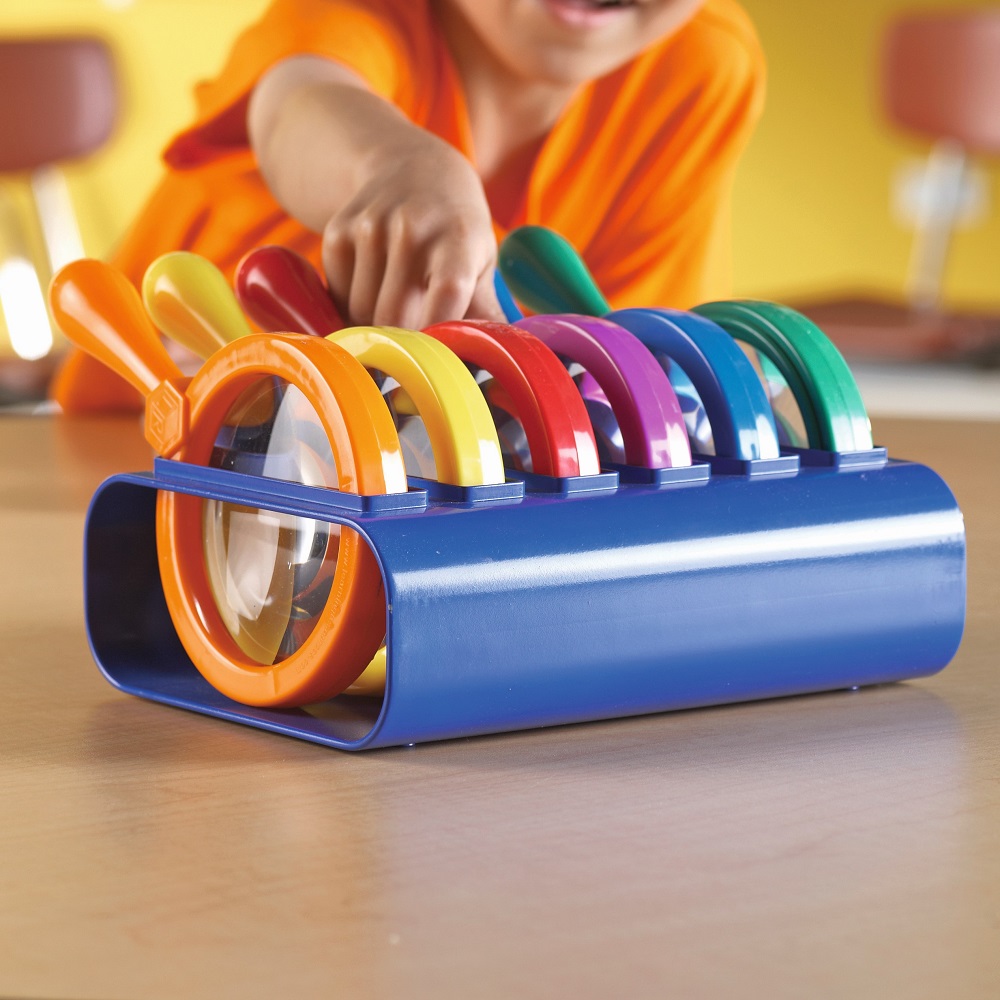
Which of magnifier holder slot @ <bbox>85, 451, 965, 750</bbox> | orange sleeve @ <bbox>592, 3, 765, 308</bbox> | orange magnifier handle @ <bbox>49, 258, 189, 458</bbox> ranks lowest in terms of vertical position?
magnifier holder slot @ <bbox>85, 451, 965, 750</bbox>

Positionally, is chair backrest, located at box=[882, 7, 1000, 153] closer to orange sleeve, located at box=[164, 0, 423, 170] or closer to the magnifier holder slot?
orange sleeve, located at box=[164, 0, 423, 170]

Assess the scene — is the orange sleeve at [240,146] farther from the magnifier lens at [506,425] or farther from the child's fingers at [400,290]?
the magnifier lens at [506,425]

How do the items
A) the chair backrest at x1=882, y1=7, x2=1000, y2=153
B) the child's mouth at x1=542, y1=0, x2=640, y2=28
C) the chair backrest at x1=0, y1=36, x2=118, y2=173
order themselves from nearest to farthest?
the child's mouth at x1=542, y1=0, x2=640, y2=28
the chair backrest at x1=0, y1=36, x2=118, y2=173
the chair backrest at x1=882, y1=7, x2=1000, y2=153

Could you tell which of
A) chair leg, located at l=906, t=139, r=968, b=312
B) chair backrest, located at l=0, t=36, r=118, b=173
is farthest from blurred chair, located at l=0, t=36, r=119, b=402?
chair leg, located at l=906, t=139, r=968, b=312

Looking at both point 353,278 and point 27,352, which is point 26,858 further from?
point 27,352

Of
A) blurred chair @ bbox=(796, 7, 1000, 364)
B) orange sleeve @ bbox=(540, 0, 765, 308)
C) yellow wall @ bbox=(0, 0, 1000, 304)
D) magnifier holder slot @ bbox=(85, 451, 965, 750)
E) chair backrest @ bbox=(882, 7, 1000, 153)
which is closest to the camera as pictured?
magnifier holder slot @ bbox=(85, 451, 965, 750)

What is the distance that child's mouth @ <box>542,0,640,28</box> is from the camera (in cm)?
85

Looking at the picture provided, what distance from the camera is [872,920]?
0.93 ft

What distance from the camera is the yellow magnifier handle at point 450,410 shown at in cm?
38

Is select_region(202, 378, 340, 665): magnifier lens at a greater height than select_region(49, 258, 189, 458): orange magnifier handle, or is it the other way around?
select_region(49, 258, 189, 458): orange magnifier handle

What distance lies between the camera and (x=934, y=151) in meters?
3.38

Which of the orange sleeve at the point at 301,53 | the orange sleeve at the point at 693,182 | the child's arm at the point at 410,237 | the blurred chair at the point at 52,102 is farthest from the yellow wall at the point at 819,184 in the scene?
the child's arm at the point at 410,237

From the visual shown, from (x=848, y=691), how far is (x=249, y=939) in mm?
211

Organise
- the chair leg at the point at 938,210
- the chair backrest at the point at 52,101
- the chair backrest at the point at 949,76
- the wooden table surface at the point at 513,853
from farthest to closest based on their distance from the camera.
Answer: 1. the chair leg at the point at 938,210
2. the chair backrest at the point at 949,76
3. the chair backrest at the point at 52,101
4. the wooden table surface at the point at 513,853
